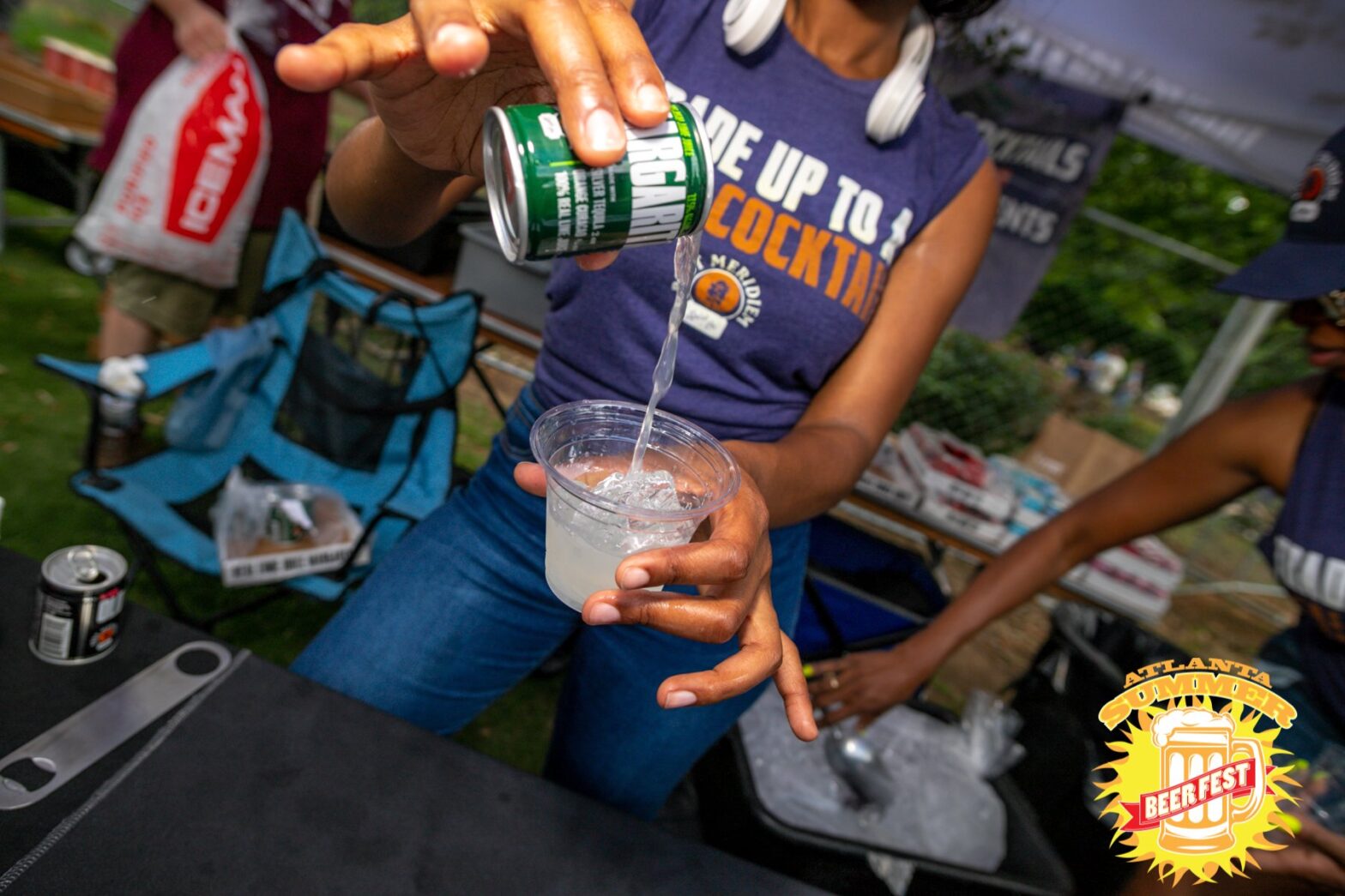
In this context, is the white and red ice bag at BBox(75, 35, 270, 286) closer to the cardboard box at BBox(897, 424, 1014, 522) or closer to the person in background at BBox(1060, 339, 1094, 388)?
the cardboard box at BBox(897, 424, 1014, 522)

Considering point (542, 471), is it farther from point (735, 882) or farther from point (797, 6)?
point (797, 6)

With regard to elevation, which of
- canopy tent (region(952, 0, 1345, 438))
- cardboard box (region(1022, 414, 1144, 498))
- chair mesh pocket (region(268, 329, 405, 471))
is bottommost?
chair mesh pocket (region(268, 329, 405, 471))

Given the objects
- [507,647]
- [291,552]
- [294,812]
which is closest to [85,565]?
[294,812]

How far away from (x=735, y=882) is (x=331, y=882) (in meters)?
0.51

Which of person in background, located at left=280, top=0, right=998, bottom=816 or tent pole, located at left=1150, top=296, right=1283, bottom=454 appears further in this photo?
tent pole, located at left=1150, top=296, right=1283, bottom=454

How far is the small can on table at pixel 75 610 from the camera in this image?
1.02m

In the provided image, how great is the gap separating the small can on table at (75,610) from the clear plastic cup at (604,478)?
24.6 inches

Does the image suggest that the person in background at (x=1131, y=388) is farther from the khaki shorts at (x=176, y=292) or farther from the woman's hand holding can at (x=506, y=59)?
the woman's hand holding can at (x=506, y=59)

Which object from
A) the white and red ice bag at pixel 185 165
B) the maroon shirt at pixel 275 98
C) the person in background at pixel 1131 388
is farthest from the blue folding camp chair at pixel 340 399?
the person in background at pixel 1131 388

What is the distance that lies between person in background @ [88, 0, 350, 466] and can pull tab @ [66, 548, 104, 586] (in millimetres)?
1484

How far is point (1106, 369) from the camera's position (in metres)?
7.78

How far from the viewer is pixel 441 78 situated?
0.87 metres

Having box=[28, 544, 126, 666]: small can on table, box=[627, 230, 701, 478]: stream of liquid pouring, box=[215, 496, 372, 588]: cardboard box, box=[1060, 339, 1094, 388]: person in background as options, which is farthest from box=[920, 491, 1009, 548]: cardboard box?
box=[1060, 339, 1094, 388]: person in background

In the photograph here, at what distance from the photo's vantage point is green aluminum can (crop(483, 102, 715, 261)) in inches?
27.5
